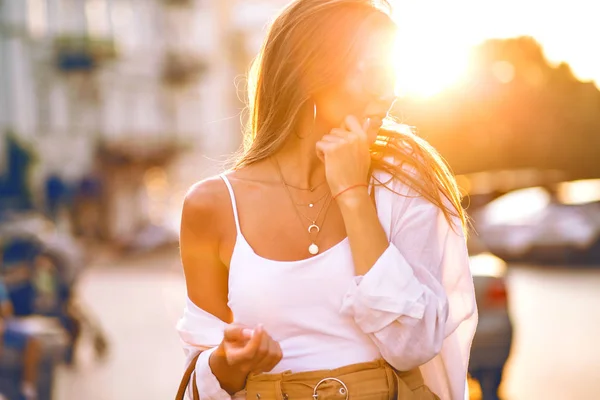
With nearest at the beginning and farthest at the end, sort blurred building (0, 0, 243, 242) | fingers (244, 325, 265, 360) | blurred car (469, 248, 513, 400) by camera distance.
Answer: fingers (244, 325, 265, 360), blurred car (469, 248, 513, 400), blurred building (0, 0, 243, 242)

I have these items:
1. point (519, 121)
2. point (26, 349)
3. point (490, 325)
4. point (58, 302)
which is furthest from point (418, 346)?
point (519, 121)

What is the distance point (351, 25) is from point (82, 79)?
39149mm

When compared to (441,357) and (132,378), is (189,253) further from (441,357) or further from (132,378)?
(132,378)

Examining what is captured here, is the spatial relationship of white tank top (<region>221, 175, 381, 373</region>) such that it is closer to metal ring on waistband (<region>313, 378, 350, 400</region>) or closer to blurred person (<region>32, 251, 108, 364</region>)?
metal ring on waistband (<region>313, 378, 350, 400</region>)

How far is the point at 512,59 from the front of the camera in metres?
53.2

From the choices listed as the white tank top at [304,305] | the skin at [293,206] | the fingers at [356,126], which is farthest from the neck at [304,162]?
the white tank top at [304,305]

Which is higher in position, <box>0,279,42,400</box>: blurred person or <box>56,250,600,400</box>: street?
<box>0,279,42,400</box>: blurred person

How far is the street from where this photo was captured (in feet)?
29.8

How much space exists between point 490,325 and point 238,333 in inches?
217

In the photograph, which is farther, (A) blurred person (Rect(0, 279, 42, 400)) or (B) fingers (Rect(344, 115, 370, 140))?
(A) blurred person (Rect(0, 279, 42, 400))

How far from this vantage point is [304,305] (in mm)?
2287

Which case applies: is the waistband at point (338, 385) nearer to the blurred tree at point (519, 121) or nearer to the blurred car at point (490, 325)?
the blurred car at point (490, 325)

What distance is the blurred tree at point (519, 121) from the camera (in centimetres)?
4766

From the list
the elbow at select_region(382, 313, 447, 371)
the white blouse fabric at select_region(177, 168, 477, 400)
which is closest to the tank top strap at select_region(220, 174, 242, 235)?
the white blouse fabric at select_region(177, 168, 477, 400)
